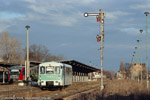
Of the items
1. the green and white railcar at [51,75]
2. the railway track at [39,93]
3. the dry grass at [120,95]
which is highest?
the green and white railcar at [51,75]

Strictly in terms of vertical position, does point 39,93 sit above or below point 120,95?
below

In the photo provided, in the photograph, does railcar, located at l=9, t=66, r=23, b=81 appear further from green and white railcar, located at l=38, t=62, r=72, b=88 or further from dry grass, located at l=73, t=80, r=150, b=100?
dry grass, located at l=73, t=80, r=150, b=100

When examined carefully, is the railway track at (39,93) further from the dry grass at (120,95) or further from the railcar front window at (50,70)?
the dry grass at (120,95)

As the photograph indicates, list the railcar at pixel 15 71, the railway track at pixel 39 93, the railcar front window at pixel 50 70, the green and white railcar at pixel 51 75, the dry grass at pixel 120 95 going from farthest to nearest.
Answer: the railcar at pixel 15 71, the railcar front window at pixel 50 70, the green and white railcar at pixel 51 75, the railway track at pixel 39 93, the dry grass at pixel 120 95

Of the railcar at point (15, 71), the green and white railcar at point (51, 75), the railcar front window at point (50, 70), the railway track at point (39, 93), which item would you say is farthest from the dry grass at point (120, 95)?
the railcar at point (15, 71)

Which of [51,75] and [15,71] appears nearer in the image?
[51,75]

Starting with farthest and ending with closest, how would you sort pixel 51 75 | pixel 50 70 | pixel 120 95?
pixel 50 70
pixel 51 75
pixel 120 95

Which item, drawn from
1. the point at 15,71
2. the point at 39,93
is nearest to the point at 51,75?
the point at 39,93

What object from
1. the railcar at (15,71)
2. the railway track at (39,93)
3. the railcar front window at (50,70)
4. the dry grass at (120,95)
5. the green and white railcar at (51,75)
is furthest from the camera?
the railcar at (15,71)

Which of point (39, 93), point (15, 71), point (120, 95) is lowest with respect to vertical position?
point (39, 93)

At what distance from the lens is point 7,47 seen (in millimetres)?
82562

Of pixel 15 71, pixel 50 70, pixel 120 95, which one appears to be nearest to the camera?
pixel 120 95

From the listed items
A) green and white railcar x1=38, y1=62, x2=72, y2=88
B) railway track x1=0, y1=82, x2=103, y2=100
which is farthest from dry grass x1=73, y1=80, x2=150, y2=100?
Result: green and white railcar x1=38, y1=62, x2=72, y2=88

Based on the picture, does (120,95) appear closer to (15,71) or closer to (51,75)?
(51,75)
